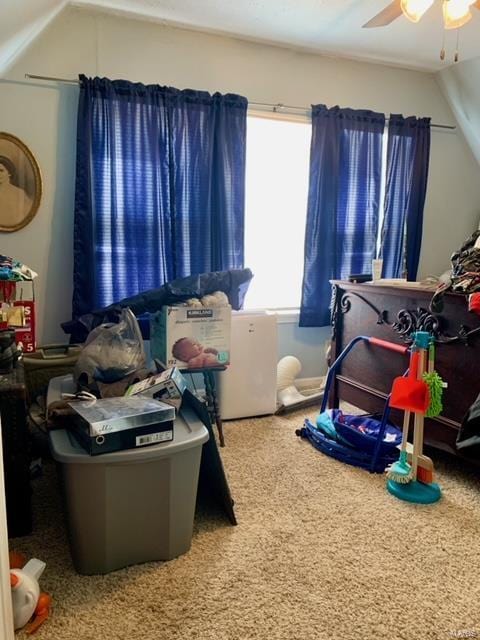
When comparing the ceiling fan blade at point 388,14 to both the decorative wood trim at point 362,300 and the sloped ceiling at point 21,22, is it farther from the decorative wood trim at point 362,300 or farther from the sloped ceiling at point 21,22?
the sloped ceiling at point 21,22

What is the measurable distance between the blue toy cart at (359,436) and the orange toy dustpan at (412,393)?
145mm

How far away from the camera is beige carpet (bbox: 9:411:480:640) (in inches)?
54.0

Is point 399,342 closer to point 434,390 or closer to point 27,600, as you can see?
point 434,390

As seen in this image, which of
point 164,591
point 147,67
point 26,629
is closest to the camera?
point 26,629

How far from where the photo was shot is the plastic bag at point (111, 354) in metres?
2.06

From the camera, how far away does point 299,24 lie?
287 cm

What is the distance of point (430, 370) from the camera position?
202cm

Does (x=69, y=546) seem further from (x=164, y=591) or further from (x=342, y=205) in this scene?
(x=342, y=205)

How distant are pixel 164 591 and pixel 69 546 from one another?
16.3 inches

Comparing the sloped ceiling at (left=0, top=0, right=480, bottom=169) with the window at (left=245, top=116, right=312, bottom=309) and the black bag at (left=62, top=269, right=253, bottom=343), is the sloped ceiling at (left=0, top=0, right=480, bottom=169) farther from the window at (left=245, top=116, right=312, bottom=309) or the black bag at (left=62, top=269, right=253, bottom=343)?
the black bag at (left=62, top=269, right=253, bottom=343)

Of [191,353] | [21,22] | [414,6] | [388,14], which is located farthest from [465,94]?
[21,22]

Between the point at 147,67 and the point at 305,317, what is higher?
the point at 147,67

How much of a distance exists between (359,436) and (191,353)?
958 millimetres

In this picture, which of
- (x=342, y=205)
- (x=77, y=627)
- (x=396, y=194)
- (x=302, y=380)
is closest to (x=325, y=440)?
(x=302, y=380)
